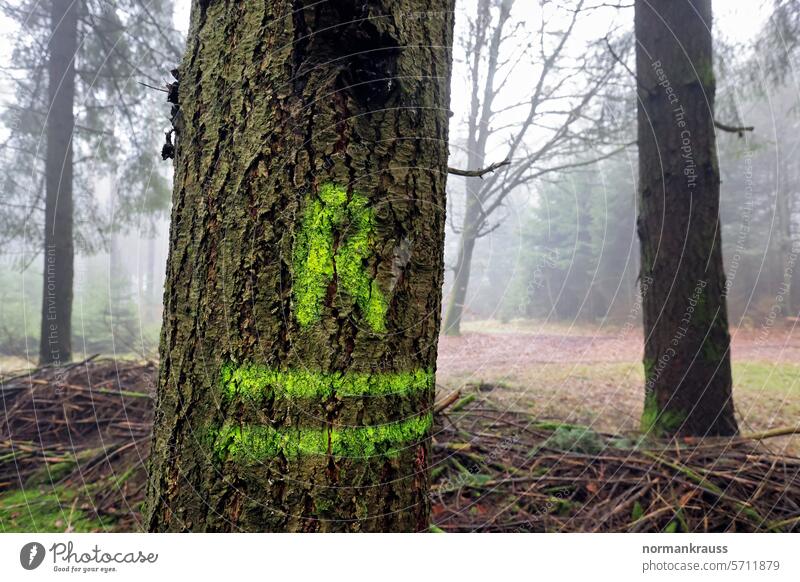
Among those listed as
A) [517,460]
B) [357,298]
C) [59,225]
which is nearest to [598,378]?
[517,460]

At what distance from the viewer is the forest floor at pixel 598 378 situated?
2189mm

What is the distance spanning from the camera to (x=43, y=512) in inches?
60.5

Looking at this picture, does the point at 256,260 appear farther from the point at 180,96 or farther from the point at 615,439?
the point at 615,439

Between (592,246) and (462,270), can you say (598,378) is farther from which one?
(592,246)

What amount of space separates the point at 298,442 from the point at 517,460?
1.35 meters

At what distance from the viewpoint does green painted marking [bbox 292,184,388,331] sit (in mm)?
641

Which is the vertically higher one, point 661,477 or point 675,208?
point 675,208

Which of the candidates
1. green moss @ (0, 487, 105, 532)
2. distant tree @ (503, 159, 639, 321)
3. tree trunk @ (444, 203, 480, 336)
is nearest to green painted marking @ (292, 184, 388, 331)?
green moss @ (0, 487, 105, 532)

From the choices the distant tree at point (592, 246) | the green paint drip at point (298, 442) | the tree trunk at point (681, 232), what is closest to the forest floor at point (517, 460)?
the tree trunk at point (681, 232)

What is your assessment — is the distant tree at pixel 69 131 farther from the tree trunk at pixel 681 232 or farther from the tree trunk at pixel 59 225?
the tree trunk at pixel 681 232

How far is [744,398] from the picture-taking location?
2.33 meters

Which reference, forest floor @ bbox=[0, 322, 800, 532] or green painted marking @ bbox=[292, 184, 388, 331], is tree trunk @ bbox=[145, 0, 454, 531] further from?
forest floor @ bbox=[0, 322, 800, 532]

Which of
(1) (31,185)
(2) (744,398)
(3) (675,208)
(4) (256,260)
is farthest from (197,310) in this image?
(1) (31,185)

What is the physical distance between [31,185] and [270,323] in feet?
11.0
